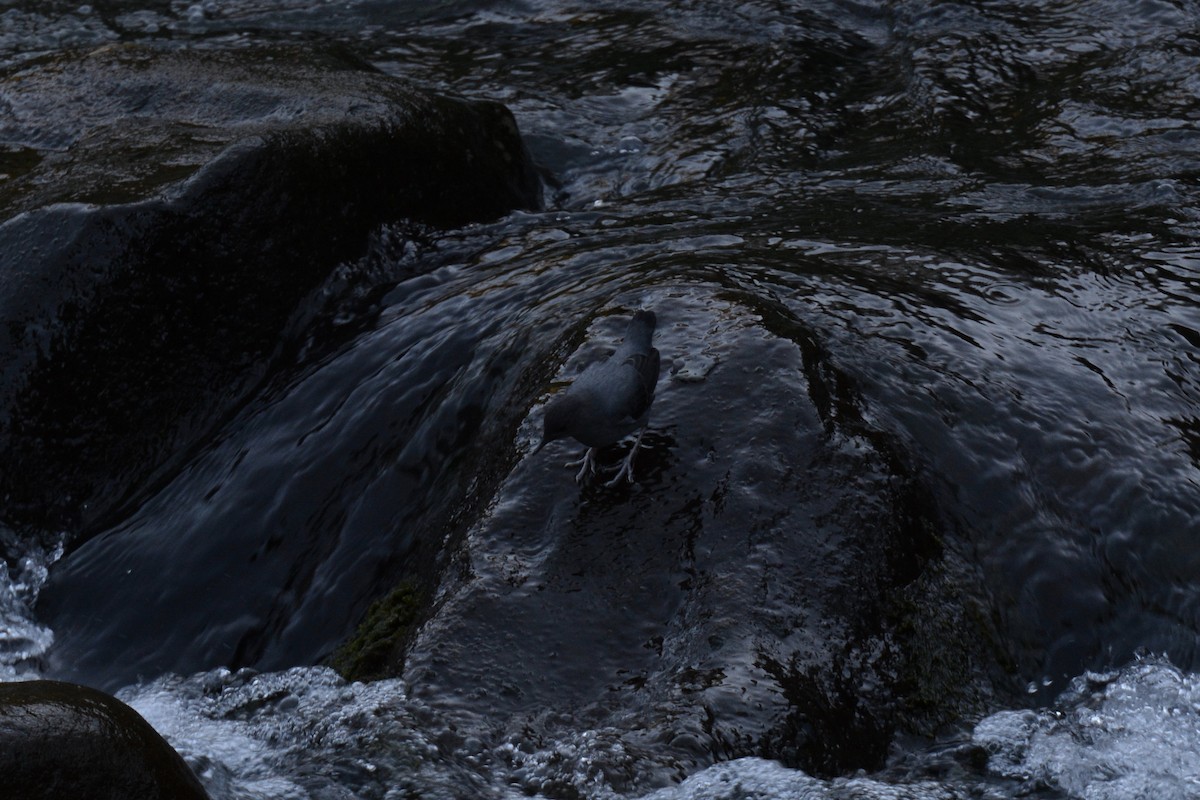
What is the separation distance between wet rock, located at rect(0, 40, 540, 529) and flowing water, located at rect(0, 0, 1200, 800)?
0.76 ft

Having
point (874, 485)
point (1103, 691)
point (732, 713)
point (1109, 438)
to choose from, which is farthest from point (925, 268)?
point (732, 713)

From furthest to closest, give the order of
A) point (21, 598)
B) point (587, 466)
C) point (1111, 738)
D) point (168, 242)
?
1. point (168, 242)
2. point (21, 598)
3. point (587, 466)
4. point (1111, 738)

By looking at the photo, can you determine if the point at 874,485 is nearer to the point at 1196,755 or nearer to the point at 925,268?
the point at 1196,755

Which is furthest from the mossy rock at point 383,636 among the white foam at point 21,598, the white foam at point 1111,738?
the white foam at point 1111,738

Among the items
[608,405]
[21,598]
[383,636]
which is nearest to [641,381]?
[608,405]

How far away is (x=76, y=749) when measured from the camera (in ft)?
9.45

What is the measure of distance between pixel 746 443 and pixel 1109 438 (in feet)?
4.74

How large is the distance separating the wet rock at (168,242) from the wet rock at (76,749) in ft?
8.80

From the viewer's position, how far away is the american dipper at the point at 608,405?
3.95 meters

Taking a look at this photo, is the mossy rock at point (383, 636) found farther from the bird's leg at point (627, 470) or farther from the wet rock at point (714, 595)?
the bird's leg at point (627, 470)

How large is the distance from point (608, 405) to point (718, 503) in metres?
0.48

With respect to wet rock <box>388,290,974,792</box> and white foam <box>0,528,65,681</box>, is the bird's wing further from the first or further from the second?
white foam <box>0,528,65,681</box>

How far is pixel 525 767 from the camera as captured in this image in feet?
10.9

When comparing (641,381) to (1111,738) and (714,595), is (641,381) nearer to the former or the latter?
(714,595)
